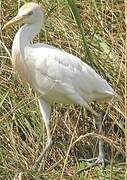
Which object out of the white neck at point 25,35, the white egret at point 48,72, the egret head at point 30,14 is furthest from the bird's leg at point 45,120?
the egret head at point 30,14

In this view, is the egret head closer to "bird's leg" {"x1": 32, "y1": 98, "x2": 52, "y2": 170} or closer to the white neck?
the white neck

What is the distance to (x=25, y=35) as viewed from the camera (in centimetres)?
338

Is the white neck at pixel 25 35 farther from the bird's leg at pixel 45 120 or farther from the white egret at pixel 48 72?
the bird's leg at pixel 45 120

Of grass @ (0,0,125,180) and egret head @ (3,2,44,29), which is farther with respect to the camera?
egret head @ (3,2,44,29)

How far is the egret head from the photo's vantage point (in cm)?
335

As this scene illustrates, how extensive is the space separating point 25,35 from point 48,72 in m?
0.27

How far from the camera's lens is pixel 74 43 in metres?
3.86

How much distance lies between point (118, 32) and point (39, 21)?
2.37ft

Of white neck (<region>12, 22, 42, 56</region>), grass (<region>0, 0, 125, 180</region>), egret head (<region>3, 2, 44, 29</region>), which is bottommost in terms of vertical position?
grass (<region>0, 0, 125, 180</region>)

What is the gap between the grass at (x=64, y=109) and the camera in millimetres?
3246

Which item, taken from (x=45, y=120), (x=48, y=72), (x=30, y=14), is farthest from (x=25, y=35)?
(x=45, y=120)

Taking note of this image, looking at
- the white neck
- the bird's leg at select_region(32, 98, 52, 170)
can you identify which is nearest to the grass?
the bird's leg at select_region(32, 98, 52, 170)

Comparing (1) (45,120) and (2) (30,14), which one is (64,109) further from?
(2) (30,14)

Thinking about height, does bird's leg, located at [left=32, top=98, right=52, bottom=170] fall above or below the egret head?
below
